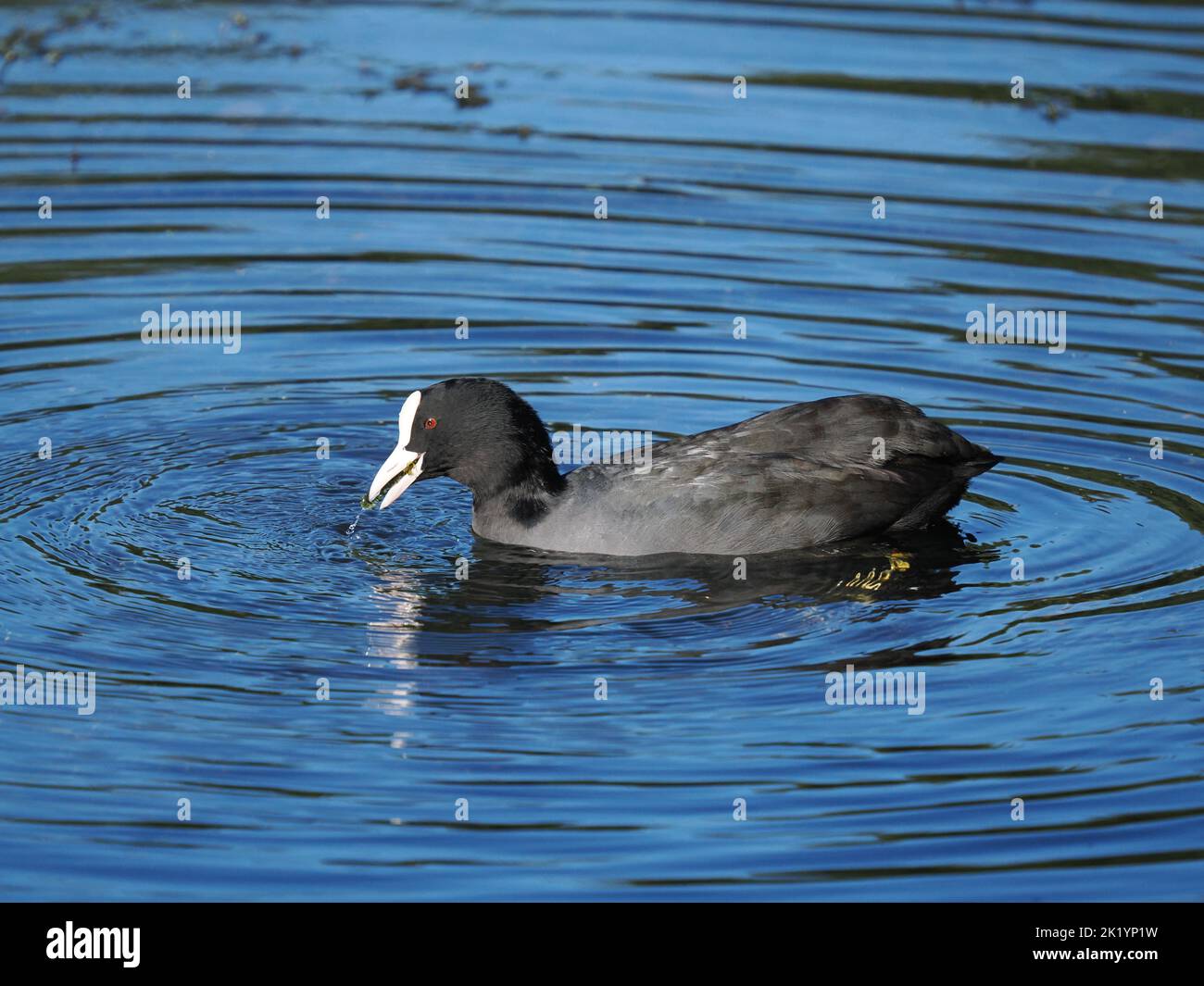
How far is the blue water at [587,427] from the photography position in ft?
23.6

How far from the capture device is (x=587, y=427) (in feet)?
37.8

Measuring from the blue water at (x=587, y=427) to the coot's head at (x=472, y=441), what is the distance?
0.36 meters

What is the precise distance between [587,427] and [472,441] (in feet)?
5.19

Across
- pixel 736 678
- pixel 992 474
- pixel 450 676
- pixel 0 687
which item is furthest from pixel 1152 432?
pixel 0 687

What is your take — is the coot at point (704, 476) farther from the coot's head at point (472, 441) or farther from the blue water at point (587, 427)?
the blue water at point (587, 427)

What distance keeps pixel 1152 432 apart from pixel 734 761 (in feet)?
16.3

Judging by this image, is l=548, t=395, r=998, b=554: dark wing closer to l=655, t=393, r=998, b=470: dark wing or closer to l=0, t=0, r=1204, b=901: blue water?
l=655, t=393, r=998, b=470: dark wing

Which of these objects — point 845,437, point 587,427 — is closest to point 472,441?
point 587,427

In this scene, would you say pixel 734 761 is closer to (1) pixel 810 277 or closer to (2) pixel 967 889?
(2) pixel 967 889

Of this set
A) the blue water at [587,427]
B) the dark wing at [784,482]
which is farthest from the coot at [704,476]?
the blue water at [587,427]

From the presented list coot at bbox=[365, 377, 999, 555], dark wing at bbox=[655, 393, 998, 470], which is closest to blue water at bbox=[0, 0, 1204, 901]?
coot at bbox=[365, 377, 999, 555]

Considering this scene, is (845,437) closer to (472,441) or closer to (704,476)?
(704,476)

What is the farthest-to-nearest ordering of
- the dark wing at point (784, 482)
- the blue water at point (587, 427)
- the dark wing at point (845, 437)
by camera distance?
the dark wing at point (845, 437), the dark wing at point (784, 482), the blue water at point (587, 427)

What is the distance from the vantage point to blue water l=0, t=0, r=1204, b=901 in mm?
7180
